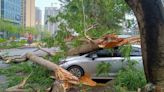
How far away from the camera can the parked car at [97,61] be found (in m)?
12.3

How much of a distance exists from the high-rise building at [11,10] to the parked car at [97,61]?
67.4 meters

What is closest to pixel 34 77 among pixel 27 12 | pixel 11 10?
pixel 11 10

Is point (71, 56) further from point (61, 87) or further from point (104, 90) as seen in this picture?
point (61, 87)

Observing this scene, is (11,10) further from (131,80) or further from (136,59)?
(131,80)

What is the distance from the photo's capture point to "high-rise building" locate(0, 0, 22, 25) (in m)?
81.9

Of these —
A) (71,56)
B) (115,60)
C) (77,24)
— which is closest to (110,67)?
(115,60)

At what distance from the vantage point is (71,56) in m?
12.6

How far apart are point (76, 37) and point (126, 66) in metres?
2.05

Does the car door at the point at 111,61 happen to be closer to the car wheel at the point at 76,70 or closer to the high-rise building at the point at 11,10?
the car wheel at the point at 76,70

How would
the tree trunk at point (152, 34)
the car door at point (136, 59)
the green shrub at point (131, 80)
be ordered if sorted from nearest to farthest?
the tree trunk at point (152, 34) → the green shrub at point (131, 80) → the car door at point (136, 59)

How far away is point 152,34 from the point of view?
20.1 feet

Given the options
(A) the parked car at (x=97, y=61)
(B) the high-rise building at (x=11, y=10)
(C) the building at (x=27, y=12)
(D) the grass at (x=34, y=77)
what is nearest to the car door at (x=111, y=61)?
(A) the parked car at (x=97, y=61)

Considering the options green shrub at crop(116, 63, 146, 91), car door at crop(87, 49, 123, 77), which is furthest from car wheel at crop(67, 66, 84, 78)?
green shrub at crop(116, 63, 146, 91)

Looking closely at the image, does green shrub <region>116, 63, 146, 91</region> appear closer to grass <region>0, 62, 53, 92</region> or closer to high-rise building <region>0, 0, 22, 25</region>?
grass <region>0, 62, 53, 92</region>
